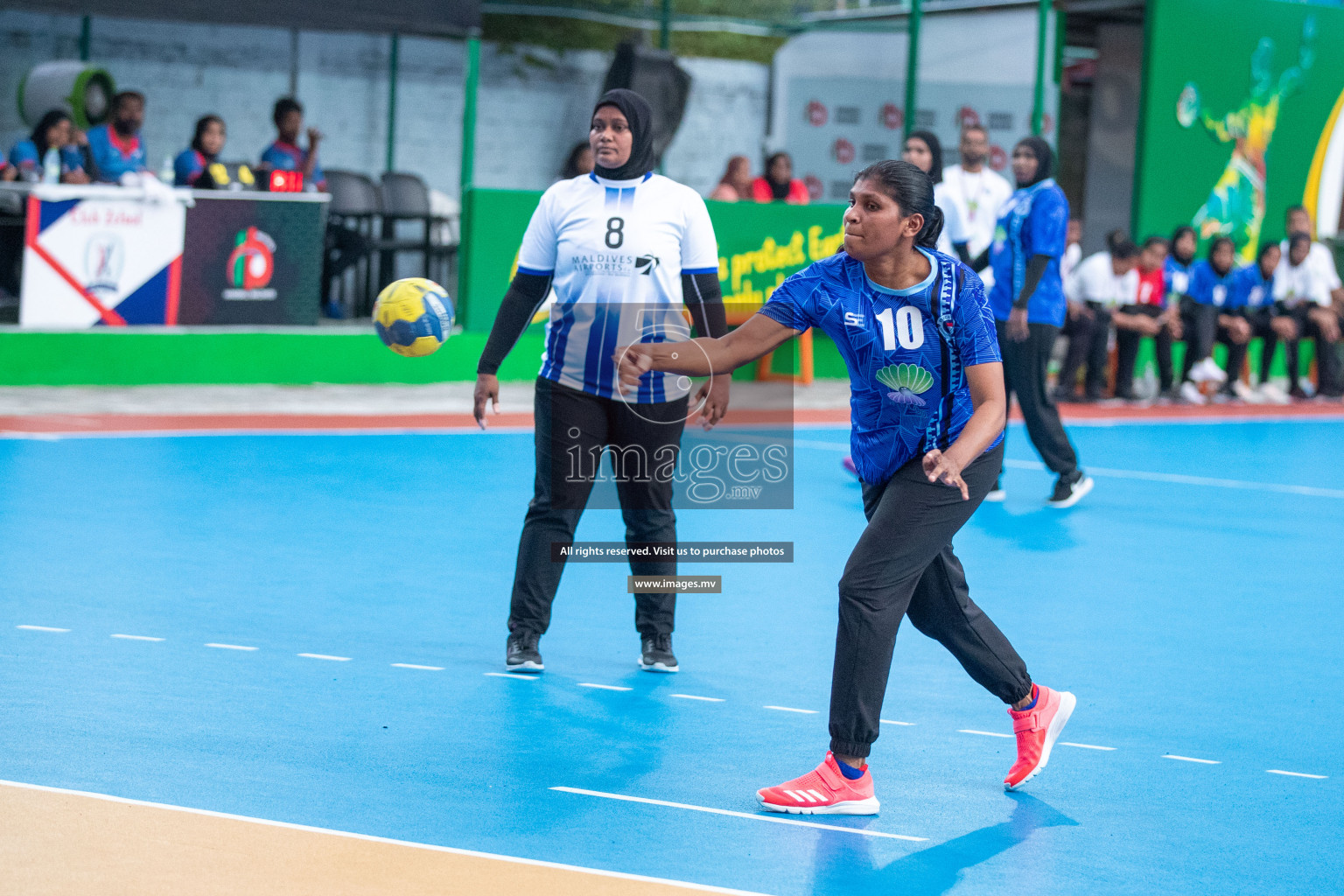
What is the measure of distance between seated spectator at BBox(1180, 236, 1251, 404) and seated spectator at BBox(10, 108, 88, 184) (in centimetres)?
1071

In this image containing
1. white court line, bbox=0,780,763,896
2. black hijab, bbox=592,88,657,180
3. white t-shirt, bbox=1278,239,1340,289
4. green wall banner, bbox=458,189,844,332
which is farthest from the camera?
white t-shirt, bbox=1278,239,1340,289

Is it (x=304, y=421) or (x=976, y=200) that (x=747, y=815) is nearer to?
(x=976, y=200)

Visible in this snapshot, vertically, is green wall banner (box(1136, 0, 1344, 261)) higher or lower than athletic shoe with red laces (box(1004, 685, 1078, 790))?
higher

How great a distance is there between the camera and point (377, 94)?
2077 cm

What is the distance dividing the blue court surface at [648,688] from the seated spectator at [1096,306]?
6.03 metres

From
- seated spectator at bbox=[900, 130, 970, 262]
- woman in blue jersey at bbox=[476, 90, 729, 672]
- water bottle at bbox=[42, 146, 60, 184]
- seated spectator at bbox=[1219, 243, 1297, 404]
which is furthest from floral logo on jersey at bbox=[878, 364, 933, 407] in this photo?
seated spectator at bbox=[1219, 243, 1297, 404]

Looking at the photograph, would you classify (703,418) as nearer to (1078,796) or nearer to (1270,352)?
(1078,796)

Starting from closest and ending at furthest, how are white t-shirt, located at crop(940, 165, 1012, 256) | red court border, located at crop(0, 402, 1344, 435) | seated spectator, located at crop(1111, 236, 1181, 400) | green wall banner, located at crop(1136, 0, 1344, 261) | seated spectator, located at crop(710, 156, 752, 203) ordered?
white t-shirt, located at crop(940, 165, 1012, 256) → red court border, located at crop(0, 402, 1344, 435) → seated spectator, located at crop(1111, 236, 1181, 400) → seated spectator, located at crop(710, 156, 752, 203) → green wall banner, located at crop(1136, 0, 1344, 261)

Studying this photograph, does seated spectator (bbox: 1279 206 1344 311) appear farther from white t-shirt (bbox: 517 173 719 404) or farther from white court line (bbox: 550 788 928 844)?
white court line (bbox: 550 788 928 844)

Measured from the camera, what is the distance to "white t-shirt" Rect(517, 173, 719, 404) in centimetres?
633

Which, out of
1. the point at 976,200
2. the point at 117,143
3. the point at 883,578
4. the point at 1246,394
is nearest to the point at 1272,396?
the point at 1246,394

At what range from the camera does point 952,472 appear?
15.3ft

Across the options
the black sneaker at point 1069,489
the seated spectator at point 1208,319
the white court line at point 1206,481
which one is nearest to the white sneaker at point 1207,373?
the seated spectator at point 1208,319

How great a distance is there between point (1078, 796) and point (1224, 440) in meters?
10.1
